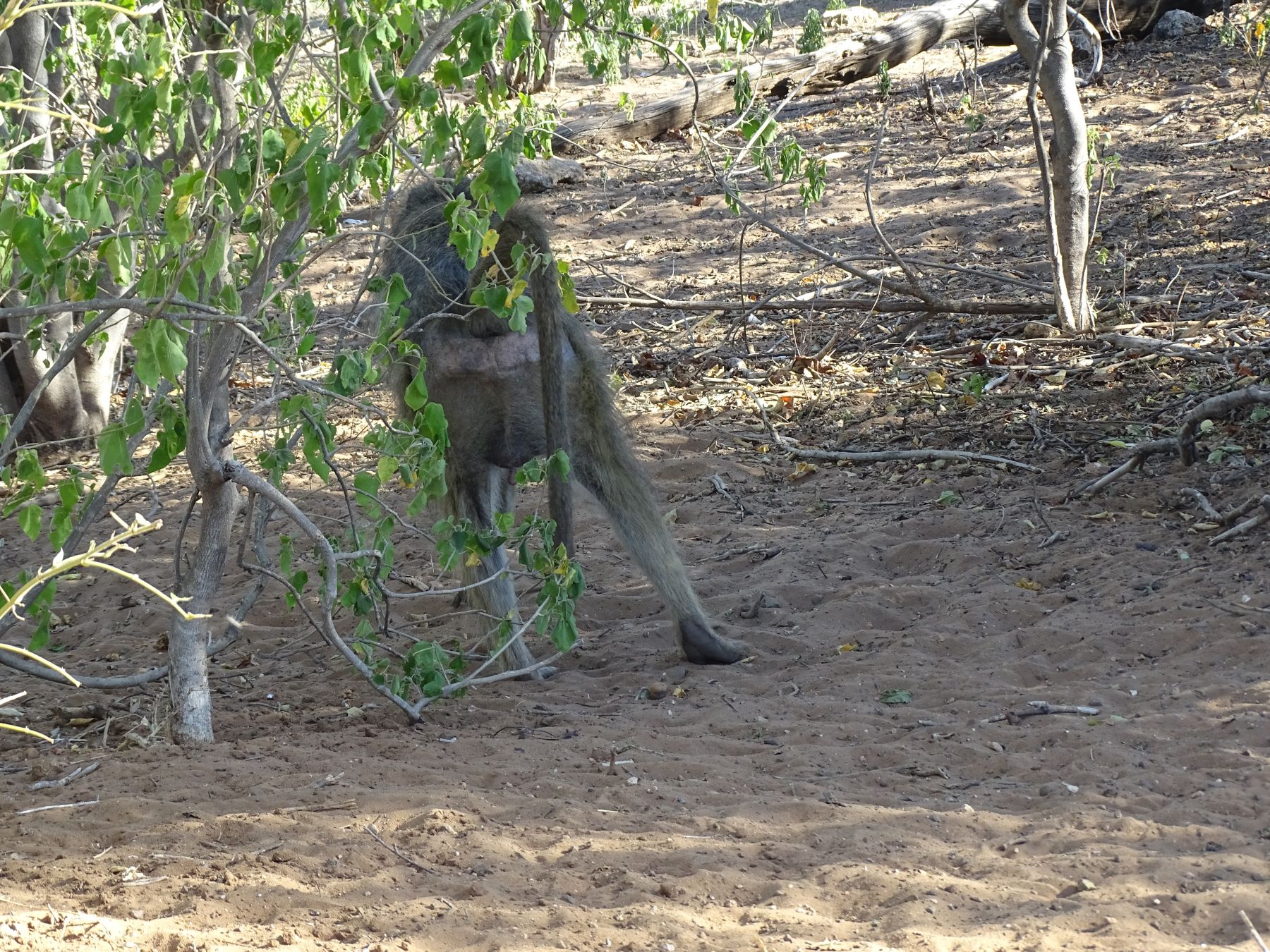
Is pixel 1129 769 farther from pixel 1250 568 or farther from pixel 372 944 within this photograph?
pixel 372 944

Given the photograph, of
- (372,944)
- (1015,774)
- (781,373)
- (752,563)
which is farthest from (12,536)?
(1015,774)

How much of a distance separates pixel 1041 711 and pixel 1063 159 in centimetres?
414

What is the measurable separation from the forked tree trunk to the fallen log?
5.47 m

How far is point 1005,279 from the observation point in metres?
7.35

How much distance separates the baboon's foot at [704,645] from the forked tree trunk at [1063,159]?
3.30 metres

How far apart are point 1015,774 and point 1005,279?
4.44m

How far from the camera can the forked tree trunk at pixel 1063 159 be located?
22.2 feet

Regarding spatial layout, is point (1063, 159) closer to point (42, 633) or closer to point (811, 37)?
point (811, 37)

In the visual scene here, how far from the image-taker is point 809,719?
4.15 meters

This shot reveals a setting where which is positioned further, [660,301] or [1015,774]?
[660,301]

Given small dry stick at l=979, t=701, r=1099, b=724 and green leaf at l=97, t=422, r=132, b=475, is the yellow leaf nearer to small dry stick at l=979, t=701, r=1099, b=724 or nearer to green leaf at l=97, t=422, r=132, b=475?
small dry stick at l=979, t=701, r=1099, b=724

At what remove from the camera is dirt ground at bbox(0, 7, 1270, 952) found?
283cm

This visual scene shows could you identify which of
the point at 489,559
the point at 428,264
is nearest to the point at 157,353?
the point at 428,264

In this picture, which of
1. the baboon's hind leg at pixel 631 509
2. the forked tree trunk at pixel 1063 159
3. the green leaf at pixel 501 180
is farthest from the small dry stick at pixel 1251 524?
the green leaf at pixel 501 180
